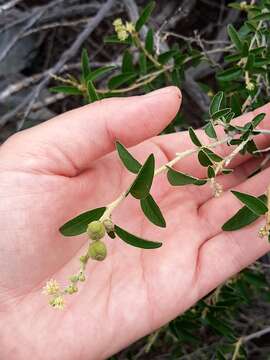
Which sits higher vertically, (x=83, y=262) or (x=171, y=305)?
(x=83, y=262)

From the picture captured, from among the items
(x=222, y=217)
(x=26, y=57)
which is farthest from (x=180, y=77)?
(x=26, y=57)

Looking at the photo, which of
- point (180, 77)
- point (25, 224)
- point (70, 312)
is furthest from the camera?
point (180, 77)

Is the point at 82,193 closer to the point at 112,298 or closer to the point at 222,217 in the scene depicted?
the point at 112,298

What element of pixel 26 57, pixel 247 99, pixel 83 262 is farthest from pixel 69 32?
pixel 83 262

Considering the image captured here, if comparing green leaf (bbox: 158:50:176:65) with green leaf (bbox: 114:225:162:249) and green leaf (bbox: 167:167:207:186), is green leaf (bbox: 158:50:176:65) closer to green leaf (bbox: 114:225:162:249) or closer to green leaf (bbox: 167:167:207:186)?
green leaf (bbox: 167:167:207:186)

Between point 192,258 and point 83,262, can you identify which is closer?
point 83,262

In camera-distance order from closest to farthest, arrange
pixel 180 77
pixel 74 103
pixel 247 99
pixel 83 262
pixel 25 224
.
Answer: pixel 83 262 < pixel 25 224 < pixel 247 99 < pixel 180 77 < pixel 74 103

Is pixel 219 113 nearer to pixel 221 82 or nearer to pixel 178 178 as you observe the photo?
pixel 178 178

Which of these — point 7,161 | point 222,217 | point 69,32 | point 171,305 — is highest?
point 7,161

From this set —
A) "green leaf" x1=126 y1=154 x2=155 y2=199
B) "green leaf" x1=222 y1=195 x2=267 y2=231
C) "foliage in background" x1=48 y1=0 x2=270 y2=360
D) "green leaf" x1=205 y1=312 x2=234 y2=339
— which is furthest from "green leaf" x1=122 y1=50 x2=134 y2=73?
"green leaf" x1=205 y1=312 x2=234 y2=339
